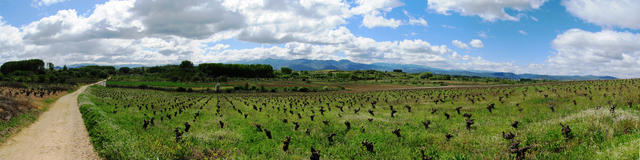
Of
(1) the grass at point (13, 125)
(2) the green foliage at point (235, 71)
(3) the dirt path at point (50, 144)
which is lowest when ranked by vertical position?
(3) the dirt path at point (50, 144)

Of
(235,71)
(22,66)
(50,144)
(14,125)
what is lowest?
(50,144)

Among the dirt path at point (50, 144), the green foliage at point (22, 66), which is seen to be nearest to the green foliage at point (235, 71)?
the green foliage at point (22, 66)

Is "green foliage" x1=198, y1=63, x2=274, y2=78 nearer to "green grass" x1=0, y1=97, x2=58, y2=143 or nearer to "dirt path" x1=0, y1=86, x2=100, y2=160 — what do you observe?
"green grass" x1=0, y1=97, x2=58, y2=143

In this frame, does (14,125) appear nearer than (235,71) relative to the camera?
Yes

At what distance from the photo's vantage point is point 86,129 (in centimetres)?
1938

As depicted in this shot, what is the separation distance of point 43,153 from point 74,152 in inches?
58.8

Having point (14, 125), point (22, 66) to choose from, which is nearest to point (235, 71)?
point (22, 66)

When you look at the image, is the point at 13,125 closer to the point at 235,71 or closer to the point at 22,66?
the point at 235,71

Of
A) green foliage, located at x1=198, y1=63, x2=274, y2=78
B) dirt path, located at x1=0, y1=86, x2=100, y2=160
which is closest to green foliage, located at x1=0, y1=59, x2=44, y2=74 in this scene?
green foliage, located at x1=198, y1=63, x2=274, y2=78

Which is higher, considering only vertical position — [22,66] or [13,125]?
[22,66]

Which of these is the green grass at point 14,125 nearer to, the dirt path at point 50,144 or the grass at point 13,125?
the grass at point 13,125

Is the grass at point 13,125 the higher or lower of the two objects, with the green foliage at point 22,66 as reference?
lower

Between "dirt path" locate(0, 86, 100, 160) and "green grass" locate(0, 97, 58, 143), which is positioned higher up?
"green grass" locate(0, 97, 58, 143)

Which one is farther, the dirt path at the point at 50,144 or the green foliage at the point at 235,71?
the green foliage at the point at 235,71
